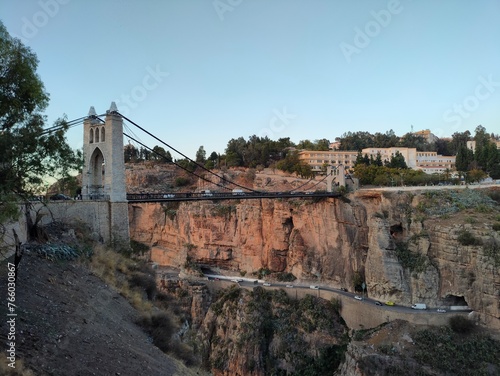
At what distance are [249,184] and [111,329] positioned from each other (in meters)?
26.3

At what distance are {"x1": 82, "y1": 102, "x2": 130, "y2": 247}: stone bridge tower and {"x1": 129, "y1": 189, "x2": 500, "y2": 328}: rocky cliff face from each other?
13.2 meters

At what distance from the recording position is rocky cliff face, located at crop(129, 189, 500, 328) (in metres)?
16.9

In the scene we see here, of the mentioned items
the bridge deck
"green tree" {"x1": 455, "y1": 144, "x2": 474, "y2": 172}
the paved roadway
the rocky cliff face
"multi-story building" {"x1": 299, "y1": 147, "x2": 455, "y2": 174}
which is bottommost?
the paved roadway

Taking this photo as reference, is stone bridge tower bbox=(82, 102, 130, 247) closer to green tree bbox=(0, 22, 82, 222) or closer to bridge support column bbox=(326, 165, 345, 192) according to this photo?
green tree bbox=(0, 22, 82, 222)

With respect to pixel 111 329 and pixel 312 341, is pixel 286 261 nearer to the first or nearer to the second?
pixel 312 341

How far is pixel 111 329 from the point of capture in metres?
6.14

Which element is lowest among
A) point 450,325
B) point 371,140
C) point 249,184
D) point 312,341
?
point 312,341

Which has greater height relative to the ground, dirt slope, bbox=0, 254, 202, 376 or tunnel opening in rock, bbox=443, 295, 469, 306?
dirt slope, bbox=0, 254, 202, 376

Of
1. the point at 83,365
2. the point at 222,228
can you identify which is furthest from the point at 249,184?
the point at 83,365

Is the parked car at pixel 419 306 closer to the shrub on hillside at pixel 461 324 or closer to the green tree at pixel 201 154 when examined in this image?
the shrub on hillside at pixel 461 324

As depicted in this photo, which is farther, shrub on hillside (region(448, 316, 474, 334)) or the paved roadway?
the paved roadway

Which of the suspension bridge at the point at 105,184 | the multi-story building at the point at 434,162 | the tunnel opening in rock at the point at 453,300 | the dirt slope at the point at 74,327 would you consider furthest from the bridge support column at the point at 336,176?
the multi-story building at the point at 434,162

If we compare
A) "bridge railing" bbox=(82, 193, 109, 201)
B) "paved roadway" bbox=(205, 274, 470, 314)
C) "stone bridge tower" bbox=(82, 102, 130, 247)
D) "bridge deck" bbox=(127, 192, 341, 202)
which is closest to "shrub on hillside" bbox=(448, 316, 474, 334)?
"paved roadway" bbox=(205, 274, 470, 314)

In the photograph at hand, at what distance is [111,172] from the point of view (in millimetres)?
11625
